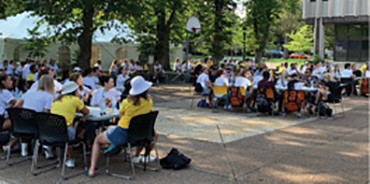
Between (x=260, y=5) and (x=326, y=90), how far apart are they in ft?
73.4

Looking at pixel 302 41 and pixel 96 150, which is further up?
pixel 302 41

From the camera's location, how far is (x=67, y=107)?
661cm

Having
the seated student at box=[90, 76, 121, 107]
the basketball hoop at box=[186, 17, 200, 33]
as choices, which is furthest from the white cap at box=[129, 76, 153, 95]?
the basketball hoop at box=[186, 17, 200, 33]

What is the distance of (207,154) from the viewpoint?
25.7 feet

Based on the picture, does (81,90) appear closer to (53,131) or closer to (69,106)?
(69,106)

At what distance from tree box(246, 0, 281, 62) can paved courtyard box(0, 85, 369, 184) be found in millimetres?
22235

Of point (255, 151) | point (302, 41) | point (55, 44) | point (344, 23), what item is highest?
point (344, 23)

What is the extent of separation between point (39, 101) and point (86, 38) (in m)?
13.7

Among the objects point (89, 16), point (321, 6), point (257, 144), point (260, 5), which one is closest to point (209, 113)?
point (257, 144)

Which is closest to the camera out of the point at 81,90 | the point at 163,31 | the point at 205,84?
the point at 81,90

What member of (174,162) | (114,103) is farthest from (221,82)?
(174,162)

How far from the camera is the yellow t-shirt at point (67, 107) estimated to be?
6.61 m

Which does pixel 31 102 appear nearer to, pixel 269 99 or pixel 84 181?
pixel 84 181

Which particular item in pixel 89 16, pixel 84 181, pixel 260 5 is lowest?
pixel 84 181
